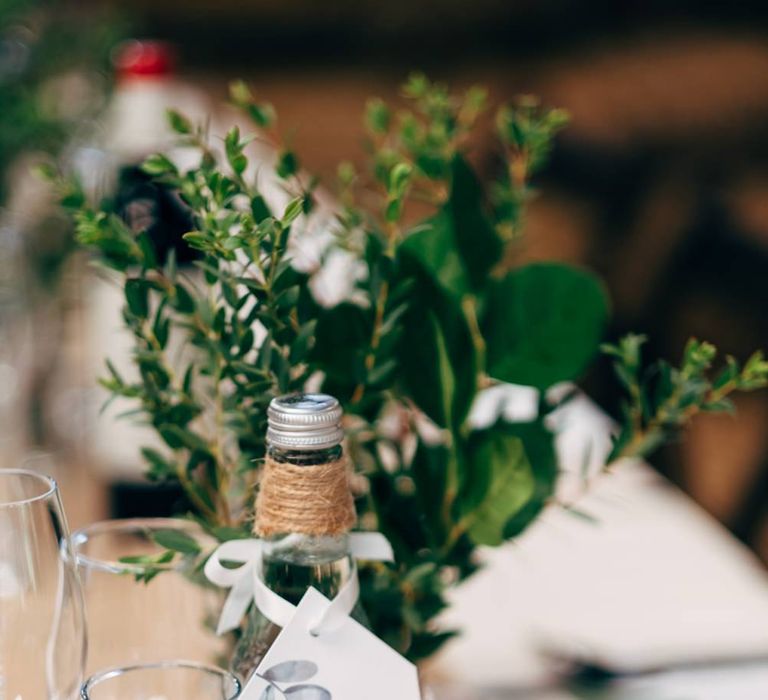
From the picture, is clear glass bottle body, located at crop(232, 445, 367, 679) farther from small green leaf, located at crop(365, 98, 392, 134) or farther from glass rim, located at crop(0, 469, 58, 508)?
small green leaf, located at crop(365, 98, 392, 134)

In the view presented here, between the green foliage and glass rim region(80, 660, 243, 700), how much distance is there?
0.19 feet

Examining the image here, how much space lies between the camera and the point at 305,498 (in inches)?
18.1

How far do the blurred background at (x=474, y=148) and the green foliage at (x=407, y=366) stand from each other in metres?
0.10

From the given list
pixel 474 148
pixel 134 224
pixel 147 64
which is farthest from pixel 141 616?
pixel 474 148

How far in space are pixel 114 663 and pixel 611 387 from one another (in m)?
2.06

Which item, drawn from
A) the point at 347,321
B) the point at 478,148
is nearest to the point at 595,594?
the point at 347,321

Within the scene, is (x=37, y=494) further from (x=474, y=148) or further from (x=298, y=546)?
(x=474, y=148)

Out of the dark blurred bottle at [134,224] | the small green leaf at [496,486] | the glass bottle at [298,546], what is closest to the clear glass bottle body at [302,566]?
the glass bottle at [298,546]

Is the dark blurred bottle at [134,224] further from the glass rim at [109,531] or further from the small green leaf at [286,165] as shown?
the small green leaf at [286,165]

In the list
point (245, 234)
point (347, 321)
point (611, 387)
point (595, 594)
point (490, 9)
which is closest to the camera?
point (245, 234)

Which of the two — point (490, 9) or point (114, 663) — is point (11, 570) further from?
point (490, 9)

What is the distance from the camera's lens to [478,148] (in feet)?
11.4

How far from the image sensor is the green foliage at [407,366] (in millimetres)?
539

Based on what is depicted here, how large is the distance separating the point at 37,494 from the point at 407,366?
0.22 metres
